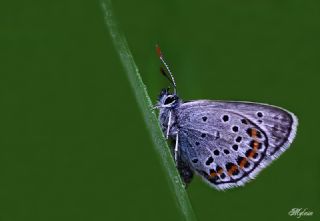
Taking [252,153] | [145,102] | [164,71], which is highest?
[164,71]

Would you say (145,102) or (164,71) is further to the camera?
(164,71)

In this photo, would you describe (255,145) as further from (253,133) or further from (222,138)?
(222,138)

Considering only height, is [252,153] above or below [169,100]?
below

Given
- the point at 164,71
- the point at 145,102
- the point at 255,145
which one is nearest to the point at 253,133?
the point at 255,145

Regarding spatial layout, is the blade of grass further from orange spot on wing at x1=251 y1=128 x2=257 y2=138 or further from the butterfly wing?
orange spot on wing at x1=251 y1=128 x2=257 y2=138

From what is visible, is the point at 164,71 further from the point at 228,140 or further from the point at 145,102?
the point at 145,102

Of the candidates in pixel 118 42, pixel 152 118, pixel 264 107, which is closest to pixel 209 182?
pixel 264 107

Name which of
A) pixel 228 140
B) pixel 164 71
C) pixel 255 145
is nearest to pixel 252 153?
pixel 255 145

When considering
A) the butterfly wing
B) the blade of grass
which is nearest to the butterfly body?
the butterfly wing
